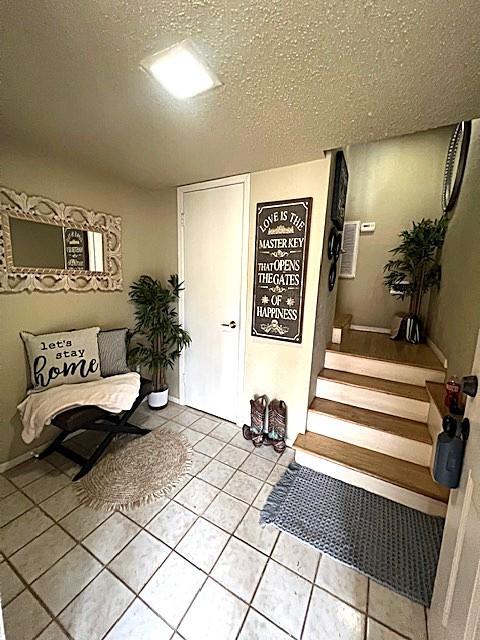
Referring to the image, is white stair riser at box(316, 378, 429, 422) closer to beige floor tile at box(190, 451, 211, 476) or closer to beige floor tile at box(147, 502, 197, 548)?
beige floor tile at box(190, 451, 211, 476)

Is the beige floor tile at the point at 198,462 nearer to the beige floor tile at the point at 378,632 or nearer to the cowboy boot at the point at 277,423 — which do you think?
the cowboy boot at the point at 277,423

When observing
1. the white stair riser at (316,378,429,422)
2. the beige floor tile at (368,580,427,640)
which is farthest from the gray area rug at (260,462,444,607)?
the white stair riser at (316,378,429,422)

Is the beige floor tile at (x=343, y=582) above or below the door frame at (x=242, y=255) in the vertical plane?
below

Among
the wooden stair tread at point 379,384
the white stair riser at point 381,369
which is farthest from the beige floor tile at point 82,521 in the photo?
the white stair riser at point 381,369

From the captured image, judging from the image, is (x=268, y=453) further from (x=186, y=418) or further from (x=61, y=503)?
(x=61, y=503)

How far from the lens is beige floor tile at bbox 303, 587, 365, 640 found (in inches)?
42.0

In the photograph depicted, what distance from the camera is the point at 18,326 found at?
190 centimetres

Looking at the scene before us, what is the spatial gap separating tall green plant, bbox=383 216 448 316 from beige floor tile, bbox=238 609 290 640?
10.6ft

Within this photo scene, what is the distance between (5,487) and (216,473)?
4.54ft

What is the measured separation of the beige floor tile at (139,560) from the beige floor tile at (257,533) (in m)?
0.41

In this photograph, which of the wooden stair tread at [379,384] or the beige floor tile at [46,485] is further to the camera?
the wooden stair tread at [379,384]

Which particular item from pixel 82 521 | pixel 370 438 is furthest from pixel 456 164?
pixel 82 521

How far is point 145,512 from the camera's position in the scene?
1588mm

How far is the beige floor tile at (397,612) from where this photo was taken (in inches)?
43.1
